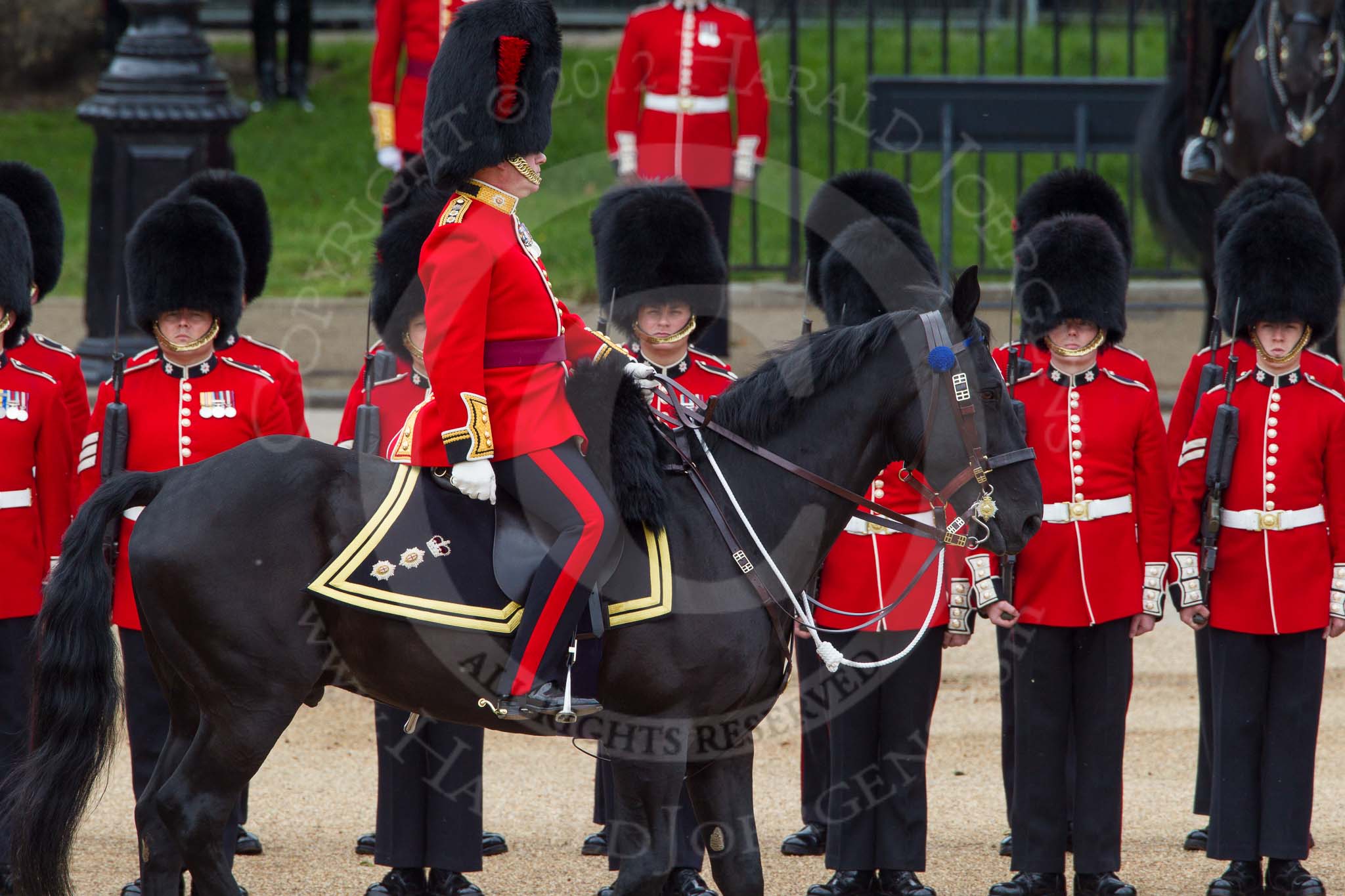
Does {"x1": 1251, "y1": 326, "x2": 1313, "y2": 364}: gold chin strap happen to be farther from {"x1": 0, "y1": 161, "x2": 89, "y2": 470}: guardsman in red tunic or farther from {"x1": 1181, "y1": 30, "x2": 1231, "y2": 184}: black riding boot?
{"x1": 0, "y1": 161, "x2": 89, "y2": 470}: guardsman in red tunic

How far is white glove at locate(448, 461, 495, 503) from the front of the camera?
3.71 metres

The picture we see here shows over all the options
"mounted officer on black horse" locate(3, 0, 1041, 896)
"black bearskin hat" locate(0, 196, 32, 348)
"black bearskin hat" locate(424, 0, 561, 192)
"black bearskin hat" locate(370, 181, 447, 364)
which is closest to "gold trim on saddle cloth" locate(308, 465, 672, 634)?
"mounted officer on black horse" locate(3, 0, 1041, 896)

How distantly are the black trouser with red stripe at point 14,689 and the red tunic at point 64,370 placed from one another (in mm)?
452

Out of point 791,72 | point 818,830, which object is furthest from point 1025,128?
point 818,830

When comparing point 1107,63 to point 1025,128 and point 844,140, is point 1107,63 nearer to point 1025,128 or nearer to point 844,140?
point 844,140

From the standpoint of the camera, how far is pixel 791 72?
848 cm

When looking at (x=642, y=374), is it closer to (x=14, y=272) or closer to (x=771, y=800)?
(x=14, y=272)

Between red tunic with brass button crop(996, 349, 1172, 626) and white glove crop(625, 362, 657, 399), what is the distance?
127 centimetres

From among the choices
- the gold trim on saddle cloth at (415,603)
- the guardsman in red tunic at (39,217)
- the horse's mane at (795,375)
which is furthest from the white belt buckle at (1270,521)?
the guardsman in red tunic at (39,217)

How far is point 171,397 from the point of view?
15.5 feet

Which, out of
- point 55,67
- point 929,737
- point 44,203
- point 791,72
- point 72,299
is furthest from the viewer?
point 55,67

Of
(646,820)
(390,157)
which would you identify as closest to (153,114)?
(390,157)

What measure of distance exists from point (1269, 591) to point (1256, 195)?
1.25 m

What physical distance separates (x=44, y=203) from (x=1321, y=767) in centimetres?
419
